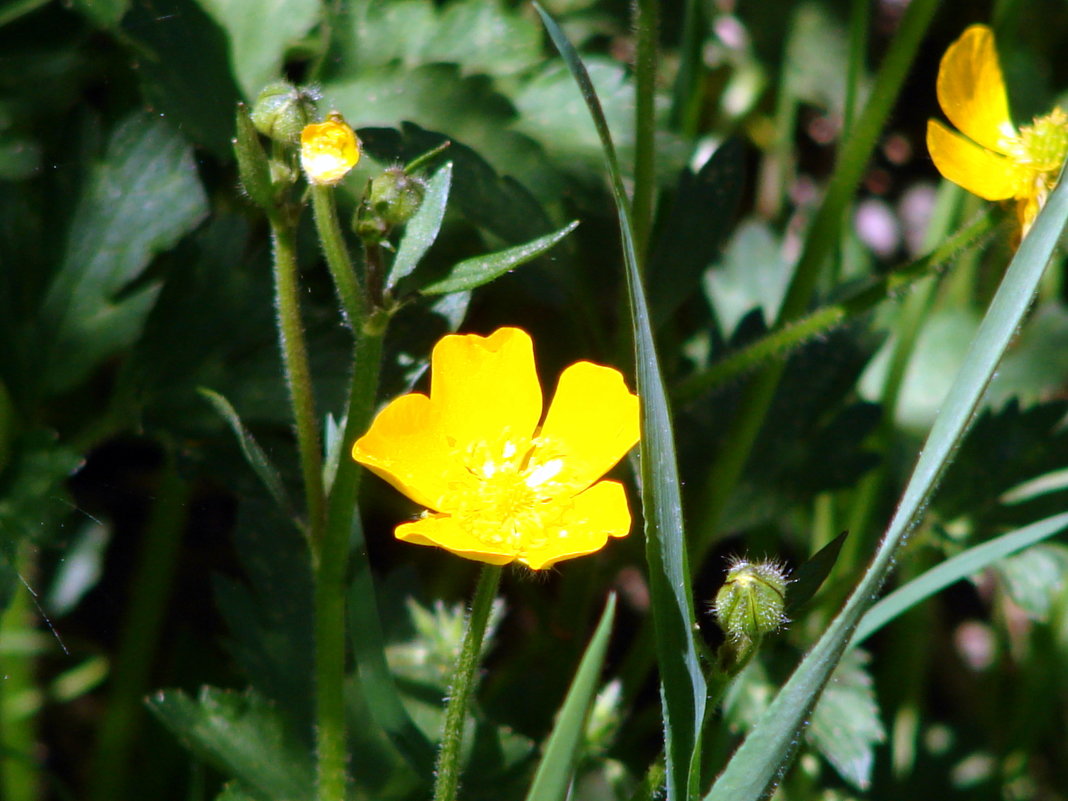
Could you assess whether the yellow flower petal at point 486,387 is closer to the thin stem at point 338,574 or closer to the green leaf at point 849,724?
the thin stem at point 338,574

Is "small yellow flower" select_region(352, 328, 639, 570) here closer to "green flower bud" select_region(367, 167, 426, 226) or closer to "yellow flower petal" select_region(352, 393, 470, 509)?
"yellow flower petal" select_region(352, 393, 470, 509)

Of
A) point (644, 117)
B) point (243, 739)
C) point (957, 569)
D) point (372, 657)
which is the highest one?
point (644, 117)


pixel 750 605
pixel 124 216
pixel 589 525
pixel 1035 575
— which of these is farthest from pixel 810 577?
pixel 124 216

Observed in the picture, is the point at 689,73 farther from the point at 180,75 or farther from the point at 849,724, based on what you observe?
the point at 849,724

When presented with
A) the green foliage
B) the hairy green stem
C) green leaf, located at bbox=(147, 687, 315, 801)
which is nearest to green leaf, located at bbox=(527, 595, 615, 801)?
the green foliage

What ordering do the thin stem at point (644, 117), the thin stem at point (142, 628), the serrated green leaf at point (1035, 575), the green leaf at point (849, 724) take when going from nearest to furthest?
1. the thin stem at point (644, 117)
2. the green leaf at point (849, 724)
3. the serrated green leaf at point (1035, 575)
4. the thin stem at point (142, 628)

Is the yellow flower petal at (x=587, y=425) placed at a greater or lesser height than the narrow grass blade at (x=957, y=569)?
greater

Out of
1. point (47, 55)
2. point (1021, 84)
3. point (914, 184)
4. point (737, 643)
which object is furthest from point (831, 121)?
point (737, 643)

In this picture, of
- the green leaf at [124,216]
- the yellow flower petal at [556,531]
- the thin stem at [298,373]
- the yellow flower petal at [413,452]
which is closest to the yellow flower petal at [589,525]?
the yellow flower petal at [556,531]
